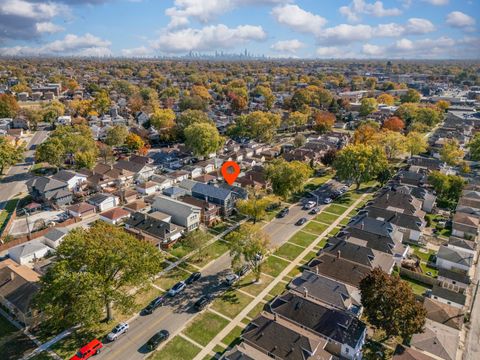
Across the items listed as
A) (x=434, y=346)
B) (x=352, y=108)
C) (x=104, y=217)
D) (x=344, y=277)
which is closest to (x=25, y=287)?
(x=104, y=217)

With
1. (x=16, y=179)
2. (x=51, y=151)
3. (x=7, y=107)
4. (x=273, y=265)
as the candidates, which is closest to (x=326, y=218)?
(x=273, y=265)

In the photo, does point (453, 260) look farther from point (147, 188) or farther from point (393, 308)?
point (147, 188)

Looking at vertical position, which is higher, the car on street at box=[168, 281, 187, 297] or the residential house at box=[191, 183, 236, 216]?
the residential house at box=[191, 183, 236, 216]

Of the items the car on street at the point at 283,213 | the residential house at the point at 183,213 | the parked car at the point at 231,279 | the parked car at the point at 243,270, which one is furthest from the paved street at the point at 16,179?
the car on street at the point at 283,213

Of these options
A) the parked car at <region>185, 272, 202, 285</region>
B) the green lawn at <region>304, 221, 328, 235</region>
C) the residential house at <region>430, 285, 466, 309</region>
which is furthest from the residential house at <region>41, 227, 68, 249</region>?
the residential house at <region>430, 285, 466, 309</region>

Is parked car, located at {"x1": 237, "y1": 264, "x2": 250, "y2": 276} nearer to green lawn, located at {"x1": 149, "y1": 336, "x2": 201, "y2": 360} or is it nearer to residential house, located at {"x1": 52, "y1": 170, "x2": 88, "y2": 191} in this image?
green lawn, located at {"x1": 149, "y1": 336, "x2": 201, "y2": 360}

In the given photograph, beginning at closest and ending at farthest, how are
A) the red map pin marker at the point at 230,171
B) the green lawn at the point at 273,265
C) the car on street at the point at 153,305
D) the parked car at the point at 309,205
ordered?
the car on street at the point at 153,305
the green lawn at the point at 273,265
the parked car at the point at 309,205
the red map pin marker at the point at 230,171

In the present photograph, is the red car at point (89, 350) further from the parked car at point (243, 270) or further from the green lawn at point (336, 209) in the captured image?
the green lawn at point (336, 209)
